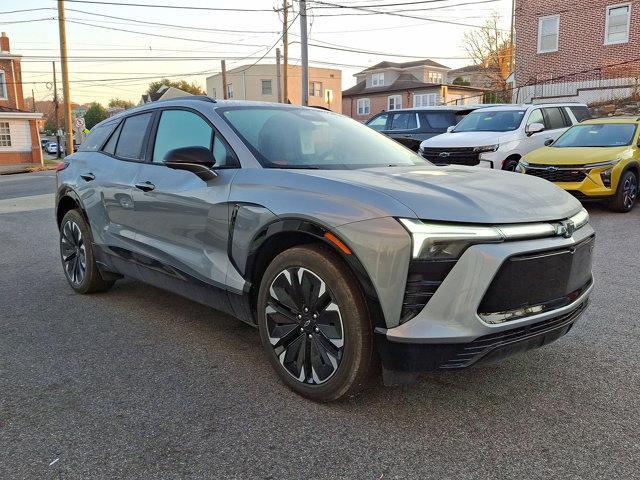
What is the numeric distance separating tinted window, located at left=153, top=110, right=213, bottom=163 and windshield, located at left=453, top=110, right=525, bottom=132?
9.29 metres

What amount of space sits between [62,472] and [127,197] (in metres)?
2.34

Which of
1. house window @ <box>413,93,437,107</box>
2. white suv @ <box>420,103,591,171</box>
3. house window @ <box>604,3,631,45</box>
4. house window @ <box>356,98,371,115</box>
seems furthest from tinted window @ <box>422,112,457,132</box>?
house window @ <box>356,98,371,115</box>

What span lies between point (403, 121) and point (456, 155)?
166 inches

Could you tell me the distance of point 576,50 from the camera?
Answer: 24984 mm

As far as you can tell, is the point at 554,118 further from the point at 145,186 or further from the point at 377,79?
the point at 377,79

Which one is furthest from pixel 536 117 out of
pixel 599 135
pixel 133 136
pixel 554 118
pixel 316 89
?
pixel 316 89

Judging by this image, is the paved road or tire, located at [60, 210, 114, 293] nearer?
the paved road

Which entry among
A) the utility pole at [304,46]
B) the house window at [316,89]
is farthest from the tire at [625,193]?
the house window at [316,89]

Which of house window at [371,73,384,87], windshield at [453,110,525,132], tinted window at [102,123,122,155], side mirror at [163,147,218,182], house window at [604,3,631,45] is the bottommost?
side mirror at [163,147,218,182]

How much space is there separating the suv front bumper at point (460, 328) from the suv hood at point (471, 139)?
905cm

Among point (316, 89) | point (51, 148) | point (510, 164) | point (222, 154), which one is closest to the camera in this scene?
point (222, 154)

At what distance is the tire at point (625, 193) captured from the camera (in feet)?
30.5

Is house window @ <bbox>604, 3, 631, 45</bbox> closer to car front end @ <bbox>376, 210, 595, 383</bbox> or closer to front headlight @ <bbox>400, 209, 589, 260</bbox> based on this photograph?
car front end @ <bbox>376, 210, 595, 383</bbox>

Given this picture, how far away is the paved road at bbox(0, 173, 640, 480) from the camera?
2.50 meters
